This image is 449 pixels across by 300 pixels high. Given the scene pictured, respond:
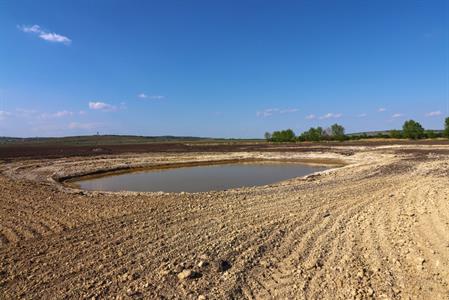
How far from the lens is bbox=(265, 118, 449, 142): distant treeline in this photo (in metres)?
98.0

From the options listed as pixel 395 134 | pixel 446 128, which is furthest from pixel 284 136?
pixel 446 128

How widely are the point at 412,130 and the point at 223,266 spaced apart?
110 m

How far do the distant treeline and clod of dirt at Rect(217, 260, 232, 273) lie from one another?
103 meters

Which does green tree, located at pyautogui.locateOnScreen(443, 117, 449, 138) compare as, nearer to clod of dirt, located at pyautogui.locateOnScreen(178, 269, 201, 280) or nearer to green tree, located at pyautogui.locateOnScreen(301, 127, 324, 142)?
green tree, located at pyautogui.locateOnScreen(301, 127, 324, 142)

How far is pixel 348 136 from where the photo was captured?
11369cm

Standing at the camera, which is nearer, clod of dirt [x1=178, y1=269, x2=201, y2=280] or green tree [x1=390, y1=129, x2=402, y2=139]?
clod of dirt [x1=178, y1=269, x2=201, y2=280]

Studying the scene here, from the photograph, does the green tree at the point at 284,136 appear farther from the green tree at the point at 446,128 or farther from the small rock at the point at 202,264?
the small rock at the point at 202,264

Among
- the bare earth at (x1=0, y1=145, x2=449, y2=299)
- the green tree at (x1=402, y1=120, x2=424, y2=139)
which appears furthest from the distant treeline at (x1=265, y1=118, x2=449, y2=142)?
the bare earth at (x1=0, y1=145, x2=449, y2=299)

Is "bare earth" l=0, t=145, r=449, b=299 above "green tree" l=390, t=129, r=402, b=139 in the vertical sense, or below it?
below

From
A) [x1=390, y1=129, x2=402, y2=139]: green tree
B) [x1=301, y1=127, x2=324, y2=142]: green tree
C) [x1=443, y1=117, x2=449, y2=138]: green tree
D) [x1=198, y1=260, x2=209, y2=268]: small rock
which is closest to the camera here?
[x1=198, y1=260, x2=209, y2=268]: small rock

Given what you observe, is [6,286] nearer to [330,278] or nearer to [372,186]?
[330,278]

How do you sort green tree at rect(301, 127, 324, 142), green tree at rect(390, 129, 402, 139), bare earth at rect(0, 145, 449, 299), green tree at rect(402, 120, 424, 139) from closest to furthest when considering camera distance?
bare earth at rect(0, 145, 449, 299) < green tree at rect(402, 120, 424, 139) < green tree at rect(390, 129, 402, 139) < green tree at rect(301, 127, 324, 142)

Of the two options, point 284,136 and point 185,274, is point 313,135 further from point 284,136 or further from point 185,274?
point 185,274

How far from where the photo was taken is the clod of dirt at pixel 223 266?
6.50 meters
